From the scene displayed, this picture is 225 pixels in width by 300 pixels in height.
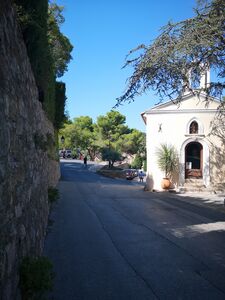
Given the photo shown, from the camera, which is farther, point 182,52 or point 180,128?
point 180,128

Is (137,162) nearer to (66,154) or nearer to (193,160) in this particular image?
(193,160)

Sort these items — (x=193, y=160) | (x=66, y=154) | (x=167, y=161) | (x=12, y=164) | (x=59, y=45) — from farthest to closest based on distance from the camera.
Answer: (x=66, y=154) < (x=59, y=45) < (x=193, y=160) < (x=167, y=161) < (x=12, y=164)

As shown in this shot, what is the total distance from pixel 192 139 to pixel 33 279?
756 inches

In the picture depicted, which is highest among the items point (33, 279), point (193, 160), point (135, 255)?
point (193, 160)

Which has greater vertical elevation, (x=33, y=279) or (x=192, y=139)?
(x=192, y=139)

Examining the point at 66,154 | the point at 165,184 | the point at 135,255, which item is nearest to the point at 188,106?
the point at 165,184

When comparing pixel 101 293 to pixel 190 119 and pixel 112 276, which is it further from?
pixel 190 119

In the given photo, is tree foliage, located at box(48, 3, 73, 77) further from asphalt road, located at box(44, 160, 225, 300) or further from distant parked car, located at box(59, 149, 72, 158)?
distant parked car, located at box(59, 149, 72, 158)

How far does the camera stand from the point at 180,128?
22.0 m

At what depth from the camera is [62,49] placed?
25.9 m

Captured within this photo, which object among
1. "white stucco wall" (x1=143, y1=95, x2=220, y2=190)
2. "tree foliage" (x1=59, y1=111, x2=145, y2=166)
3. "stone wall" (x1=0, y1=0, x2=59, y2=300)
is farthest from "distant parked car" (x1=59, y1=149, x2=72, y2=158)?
"stone wall" (x1=0, y1=0, x2=59, y2=300)

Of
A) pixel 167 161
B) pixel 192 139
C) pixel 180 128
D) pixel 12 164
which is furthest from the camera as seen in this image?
pixel 180 128

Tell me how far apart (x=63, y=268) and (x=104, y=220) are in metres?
4.95

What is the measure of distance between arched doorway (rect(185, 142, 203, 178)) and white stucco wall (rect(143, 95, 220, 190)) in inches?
13.5
